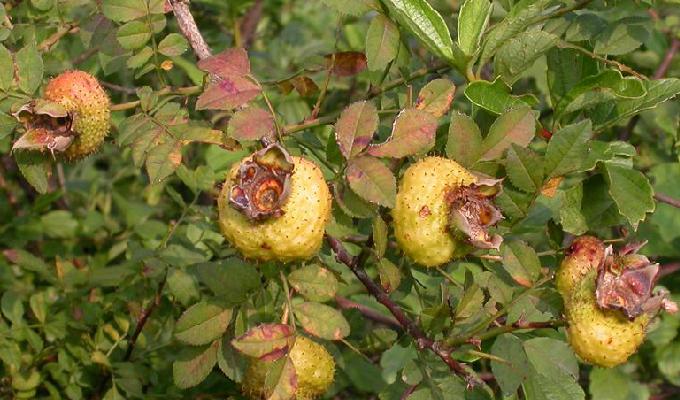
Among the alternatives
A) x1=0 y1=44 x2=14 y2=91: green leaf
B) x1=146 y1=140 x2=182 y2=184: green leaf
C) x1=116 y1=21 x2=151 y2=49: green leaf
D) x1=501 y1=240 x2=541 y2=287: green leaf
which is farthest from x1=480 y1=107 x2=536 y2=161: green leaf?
x1=0 y1=44 x2=14 y2=91: green leaf

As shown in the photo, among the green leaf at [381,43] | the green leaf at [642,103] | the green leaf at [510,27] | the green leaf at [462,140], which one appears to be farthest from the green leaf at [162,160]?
the green leaf at [642,103]

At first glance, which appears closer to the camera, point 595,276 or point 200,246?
point 595,276

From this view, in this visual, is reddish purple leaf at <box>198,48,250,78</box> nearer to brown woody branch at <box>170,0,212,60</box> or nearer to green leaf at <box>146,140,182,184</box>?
green leaf at <box>146,140,182,184</box>

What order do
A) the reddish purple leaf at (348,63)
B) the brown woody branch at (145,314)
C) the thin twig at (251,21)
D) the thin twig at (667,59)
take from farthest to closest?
the thin twig at (251,21) → the thin twig at (667,59) → the brown woody branch at (145,314) → the reddish purple leaf at (348,63)

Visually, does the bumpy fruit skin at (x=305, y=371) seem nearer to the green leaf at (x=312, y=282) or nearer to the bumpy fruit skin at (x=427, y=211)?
the green leaf at (x=312, y=282)

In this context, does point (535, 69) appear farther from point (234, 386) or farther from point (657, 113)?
point (234, 386)

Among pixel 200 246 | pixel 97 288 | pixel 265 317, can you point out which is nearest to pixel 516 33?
pixel 265 317
